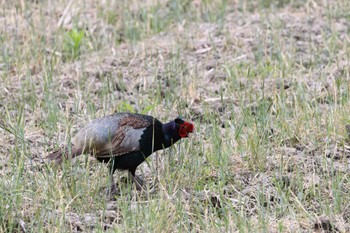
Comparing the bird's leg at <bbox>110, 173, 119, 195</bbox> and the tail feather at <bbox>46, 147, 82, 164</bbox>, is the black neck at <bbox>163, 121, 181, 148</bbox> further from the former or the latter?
the tail feather at <bbox>46, 147, 82, 164</bbox>

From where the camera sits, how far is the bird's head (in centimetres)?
705

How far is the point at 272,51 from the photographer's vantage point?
395 inches

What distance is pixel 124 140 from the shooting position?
Answer: 23.0 feet

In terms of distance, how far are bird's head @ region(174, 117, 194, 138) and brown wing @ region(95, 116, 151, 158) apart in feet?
0.74

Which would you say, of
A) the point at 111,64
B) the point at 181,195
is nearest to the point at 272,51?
the point at 111,64

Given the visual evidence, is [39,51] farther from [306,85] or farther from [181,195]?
[181,195]

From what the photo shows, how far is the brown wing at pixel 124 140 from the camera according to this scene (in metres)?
6.97

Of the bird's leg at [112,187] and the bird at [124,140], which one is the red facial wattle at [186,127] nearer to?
the bird at [124,140]

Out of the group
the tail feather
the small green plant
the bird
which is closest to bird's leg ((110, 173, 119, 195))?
the bird

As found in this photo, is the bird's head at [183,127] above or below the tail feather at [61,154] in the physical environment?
above

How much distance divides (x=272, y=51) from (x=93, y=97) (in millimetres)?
2076

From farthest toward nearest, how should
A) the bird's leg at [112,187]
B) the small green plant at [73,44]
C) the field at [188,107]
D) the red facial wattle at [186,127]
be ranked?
the small green plant at [73,44]
the red facial wattle at [186,127]
the bird's leg at [112,187]
the field at [188,107]

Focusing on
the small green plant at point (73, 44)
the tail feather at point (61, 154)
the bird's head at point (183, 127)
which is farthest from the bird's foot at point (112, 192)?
the small green plant at point (73, 44)

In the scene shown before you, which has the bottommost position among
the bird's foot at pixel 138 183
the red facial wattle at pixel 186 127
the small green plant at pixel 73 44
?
the small green plant at pixel 73 44
